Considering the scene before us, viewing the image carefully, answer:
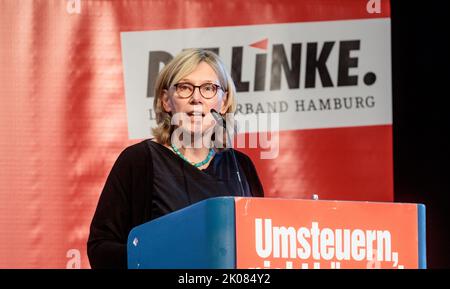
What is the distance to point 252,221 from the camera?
1899mm

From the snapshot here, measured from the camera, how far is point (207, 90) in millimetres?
2738

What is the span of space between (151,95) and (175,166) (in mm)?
1178

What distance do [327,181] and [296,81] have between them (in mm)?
418

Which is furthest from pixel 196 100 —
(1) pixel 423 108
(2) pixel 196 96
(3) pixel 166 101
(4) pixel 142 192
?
(1) pixel 423 108

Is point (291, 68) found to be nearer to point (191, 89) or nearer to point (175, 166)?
point (191, 89)

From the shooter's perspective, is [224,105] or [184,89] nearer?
[184,89]

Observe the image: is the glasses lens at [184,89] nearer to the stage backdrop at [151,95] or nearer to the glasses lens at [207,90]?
the glasses lens at [207,90]

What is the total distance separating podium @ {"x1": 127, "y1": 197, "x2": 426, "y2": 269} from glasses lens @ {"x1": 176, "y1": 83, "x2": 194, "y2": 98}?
0.71m

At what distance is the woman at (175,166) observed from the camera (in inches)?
100.0

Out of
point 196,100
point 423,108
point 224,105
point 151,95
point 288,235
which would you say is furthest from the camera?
point 423,108

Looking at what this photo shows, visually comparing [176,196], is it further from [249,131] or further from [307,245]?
[249,131]

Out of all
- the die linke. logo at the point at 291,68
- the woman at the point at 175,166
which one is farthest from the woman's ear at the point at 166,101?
the die linke. logo at the point at 291,68

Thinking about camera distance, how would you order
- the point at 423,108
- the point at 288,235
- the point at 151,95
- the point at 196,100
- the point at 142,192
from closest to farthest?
the point at 288,235
the point at 142,192
the point at 196,100
the point at 151,95
the point at 423,108

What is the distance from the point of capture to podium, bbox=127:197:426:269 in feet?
6.13
